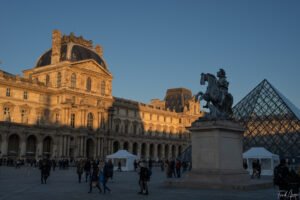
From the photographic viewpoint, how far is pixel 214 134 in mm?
16500

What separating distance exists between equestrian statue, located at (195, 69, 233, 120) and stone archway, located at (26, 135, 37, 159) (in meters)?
42.4

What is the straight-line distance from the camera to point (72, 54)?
200 feet

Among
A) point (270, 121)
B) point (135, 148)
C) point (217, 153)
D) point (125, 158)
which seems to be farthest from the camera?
point (135, 148)

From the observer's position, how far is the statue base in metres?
16.2

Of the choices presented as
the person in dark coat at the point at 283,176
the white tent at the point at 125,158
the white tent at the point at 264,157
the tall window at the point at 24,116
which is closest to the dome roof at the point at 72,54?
the tall window at the point at 24,116

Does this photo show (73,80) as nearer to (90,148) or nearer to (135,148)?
(90,148)

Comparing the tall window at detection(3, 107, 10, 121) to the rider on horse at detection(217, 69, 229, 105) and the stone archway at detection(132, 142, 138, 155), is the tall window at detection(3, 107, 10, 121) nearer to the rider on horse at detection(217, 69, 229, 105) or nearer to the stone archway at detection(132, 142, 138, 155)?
the stone archway at detection(132, 142, 138, 155)

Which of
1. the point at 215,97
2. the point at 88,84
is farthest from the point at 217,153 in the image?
the point at 88,84

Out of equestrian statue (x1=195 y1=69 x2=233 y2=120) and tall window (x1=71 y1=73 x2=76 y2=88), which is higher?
tall window (x1=71 y1=73 x2=76 y2=88)

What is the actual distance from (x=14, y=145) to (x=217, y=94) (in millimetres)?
42582

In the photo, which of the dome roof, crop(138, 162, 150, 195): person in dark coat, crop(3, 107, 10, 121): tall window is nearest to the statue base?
crop(138, 162, 150, 195): person in dark coat

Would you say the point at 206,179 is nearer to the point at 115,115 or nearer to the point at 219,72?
the point at 219,72

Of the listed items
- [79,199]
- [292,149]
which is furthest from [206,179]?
[292,149]

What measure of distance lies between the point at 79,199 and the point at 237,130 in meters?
7.62
